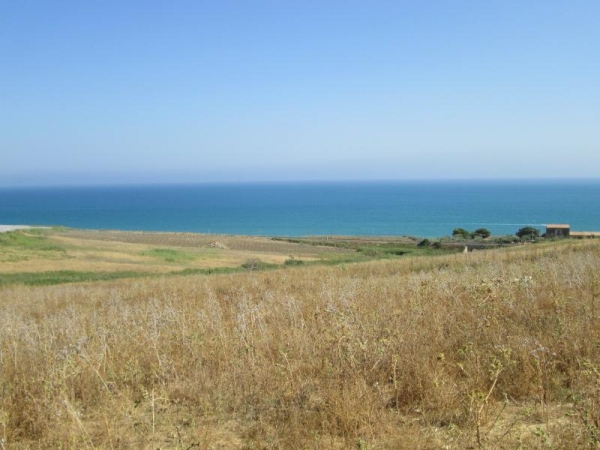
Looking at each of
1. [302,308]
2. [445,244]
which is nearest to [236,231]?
[445,244]

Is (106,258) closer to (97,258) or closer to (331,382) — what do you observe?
(97,258)

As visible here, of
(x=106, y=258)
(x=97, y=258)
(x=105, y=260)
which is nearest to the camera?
(x=105, y=260)

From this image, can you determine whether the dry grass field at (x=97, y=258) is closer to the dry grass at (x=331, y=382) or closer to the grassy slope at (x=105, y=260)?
the grassy slope at (x=105, y=260)

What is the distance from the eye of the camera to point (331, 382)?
452cm

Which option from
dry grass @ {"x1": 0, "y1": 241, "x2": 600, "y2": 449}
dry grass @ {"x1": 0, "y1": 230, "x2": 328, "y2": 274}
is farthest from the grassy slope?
dry grass @ {"x1": 0, "y1": 241, "x2": 600, "y2": 449}

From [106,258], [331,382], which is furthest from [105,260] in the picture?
[331,382]

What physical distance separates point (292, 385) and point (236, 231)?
110m

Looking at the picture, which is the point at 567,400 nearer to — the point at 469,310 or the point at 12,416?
the point at 469,310

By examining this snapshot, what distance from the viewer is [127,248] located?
47.8 metres

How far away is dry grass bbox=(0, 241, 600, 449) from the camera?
148 inches

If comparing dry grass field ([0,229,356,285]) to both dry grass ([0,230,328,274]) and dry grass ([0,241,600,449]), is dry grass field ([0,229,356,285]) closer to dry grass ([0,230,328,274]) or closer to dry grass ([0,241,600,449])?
dry grass ([0,230,328,274])

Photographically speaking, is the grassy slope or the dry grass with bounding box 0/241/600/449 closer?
the dry grass with bounding box 0/241/600/449

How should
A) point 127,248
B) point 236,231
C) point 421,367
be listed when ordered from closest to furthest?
1. point 421,367
2. point 127,248
3. point 236,231

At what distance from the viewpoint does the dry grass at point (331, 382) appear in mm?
3770
